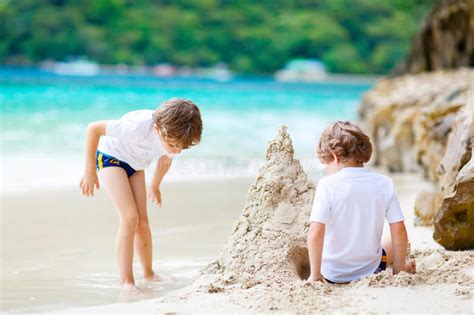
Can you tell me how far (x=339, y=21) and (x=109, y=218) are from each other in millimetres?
38823

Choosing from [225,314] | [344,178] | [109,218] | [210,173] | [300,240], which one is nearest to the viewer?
[225,314]

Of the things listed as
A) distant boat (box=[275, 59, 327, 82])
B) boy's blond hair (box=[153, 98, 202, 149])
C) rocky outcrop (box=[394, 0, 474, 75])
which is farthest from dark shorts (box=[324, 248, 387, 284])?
distant boat (box=[275, 59, 327, 82])

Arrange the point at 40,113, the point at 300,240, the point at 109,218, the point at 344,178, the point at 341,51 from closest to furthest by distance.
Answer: the point at 344,178 < the point at 300,240 < the point at 109,218 < the point at 40,113 < the point at 341,51

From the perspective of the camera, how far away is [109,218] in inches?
234

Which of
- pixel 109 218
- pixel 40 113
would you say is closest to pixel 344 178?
pixel 109 218

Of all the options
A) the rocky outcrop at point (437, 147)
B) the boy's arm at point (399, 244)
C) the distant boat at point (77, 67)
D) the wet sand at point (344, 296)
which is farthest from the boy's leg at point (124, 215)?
the distant boat at point (77, 67)

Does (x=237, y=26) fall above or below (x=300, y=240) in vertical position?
above

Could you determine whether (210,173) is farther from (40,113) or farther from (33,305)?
(40,113)

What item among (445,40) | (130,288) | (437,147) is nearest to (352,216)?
(130,288)

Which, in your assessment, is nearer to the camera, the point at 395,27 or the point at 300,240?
the point at 300,240

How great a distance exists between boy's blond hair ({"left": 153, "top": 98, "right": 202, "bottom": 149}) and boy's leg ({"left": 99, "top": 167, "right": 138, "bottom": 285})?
0.41 metres

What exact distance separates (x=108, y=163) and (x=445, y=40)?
37.2 feet

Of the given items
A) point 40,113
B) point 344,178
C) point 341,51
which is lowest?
point 344,178

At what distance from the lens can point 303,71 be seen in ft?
137
